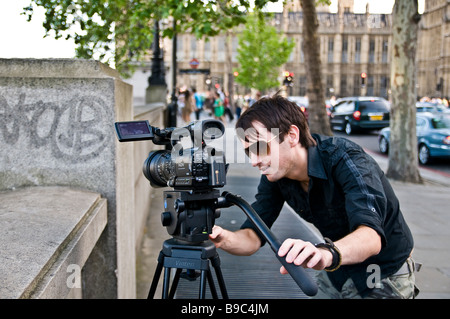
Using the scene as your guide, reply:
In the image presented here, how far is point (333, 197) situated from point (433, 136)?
14.4m

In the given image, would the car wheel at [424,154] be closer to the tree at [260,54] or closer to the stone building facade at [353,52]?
the tree at [260,54]

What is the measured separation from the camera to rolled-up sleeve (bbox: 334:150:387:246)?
6.57ft

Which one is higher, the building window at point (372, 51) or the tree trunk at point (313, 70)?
the building window at point (372, 51)

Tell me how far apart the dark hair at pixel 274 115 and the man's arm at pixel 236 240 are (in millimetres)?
468

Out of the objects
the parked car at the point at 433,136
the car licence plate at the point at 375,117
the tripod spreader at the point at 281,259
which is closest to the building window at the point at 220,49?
the car licence plate at the point at 375,117

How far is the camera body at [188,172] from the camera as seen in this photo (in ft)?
6.05

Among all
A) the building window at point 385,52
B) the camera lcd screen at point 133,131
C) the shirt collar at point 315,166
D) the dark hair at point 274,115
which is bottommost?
the shirt collar at point 315,166

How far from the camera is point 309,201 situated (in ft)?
7.94

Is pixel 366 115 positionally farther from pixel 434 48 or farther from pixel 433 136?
pixel 434 48

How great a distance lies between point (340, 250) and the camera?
183cm

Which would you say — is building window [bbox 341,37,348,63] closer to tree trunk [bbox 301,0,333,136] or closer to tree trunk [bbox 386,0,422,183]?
tree trunk [bbox 301,0,333,136]
